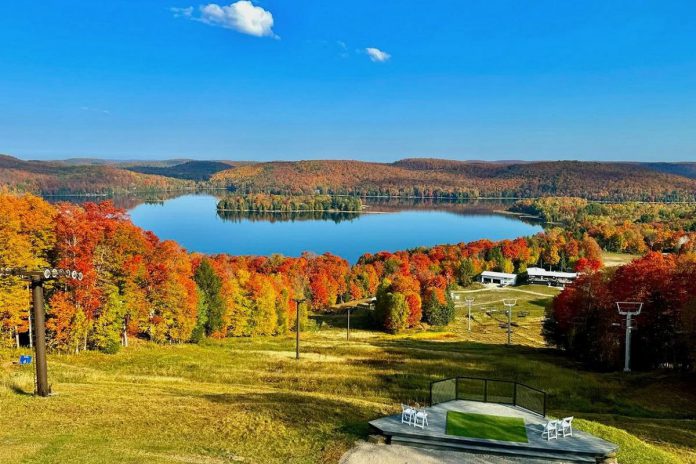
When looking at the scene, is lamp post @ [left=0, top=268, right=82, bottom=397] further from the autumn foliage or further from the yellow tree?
the autumn foliage

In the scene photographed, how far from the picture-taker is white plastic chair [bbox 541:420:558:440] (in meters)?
18.7

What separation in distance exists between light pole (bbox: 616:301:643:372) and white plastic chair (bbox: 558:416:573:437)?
935 inches

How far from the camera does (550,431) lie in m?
18.9

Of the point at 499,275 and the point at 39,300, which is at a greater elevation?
the point at 39,300

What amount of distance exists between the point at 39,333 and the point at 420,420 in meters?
17.7

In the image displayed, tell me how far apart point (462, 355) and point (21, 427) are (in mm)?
37632

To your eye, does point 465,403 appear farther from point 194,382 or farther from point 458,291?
point 458,291

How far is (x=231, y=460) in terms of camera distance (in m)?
16.8

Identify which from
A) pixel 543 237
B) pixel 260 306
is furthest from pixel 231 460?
pixel 543 237

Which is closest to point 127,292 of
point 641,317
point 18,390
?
point 18,390

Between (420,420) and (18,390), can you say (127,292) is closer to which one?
(18,390)

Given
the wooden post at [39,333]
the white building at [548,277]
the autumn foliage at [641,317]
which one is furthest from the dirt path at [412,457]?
the white building at [548,277]

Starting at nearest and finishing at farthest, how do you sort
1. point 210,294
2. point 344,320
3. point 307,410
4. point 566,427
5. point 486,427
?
point 566,427
point 486,427
point 307,410
point 210,294
point 344,320

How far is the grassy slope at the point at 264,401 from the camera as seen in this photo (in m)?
17.9
